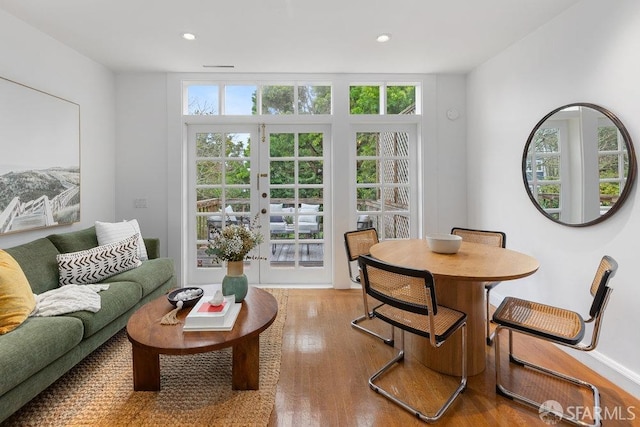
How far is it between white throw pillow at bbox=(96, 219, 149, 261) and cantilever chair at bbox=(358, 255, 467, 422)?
2283 millimetres

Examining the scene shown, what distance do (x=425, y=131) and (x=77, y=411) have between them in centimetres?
381

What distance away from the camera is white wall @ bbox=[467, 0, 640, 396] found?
179 cm

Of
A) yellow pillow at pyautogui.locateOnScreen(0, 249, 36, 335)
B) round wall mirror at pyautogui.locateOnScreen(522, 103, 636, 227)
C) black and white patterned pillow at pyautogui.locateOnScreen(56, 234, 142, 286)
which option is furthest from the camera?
black and white patterned pillow at pyautogui.locateOnScreen(56, 234, 142, 286)

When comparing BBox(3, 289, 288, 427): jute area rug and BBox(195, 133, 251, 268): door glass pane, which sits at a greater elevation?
BBox(195, 133, 251, 268): door glass pane

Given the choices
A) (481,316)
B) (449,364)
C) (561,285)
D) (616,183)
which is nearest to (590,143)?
(616,183)

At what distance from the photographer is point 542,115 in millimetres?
2418

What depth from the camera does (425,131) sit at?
345cm

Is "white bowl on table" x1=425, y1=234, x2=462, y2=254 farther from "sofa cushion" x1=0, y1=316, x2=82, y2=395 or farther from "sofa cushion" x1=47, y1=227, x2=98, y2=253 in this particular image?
"sofa cushion" x1=47, y1=227, x2=98, y2=253

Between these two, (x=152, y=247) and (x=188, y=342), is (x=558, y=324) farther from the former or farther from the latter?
(x=152, y=247)

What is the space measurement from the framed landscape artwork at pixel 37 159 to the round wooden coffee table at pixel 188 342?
1477 millimetres

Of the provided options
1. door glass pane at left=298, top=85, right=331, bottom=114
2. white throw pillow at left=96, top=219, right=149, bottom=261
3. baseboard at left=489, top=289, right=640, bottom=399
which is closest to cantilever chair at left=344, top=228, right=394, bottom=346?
baseboard at left=489, top=289, right=640, bottom=399

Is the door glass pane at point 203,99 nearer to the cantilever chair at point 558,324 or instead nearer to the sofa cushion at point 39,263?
the sofa cushion at point 39,263

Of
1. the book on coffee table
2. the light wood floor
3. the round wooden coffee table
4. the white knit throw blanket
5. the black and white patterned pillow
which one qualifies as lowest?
the light wood floor

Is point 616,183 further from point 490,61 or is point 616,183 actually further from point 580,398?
point 490,61
